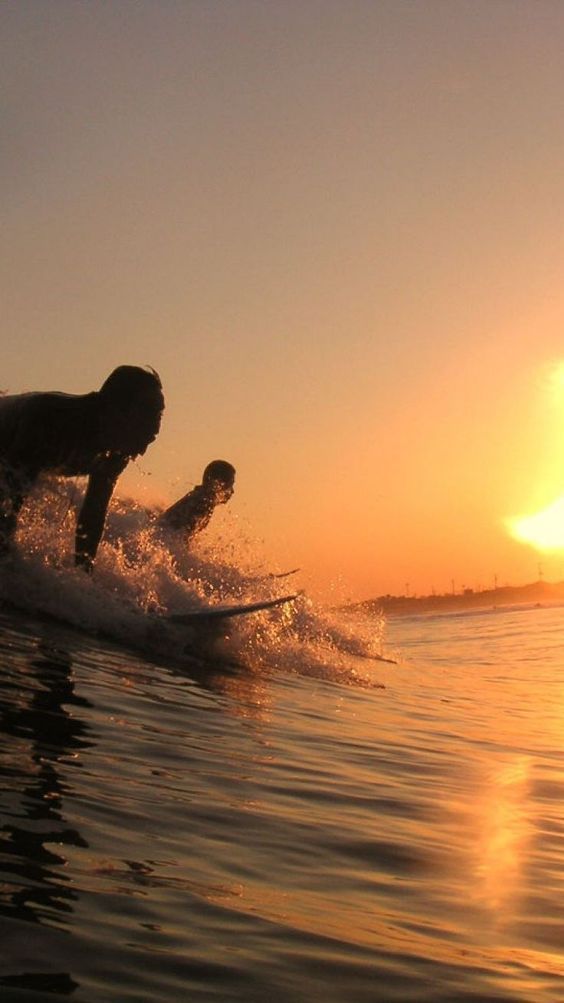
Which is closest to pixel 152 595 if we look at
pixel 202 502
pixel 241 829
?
pixel 202 502

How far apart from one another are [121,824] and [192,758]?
1155 mm

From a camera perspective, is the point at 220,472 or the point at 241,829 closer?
the point at 241,829

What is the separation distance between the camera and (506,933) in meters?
2.71

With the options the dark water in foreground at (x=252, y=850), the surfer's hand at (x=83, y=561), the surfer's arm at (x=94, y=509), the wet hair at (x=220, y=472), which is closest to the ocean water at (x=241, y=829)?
the dark water in foreground at (x=252, y=850)

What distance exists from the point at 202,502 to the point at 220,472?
0.57 meters

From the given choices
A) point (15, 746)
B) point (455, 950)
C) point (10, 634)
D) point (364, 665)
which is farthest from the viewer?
point (364, 665)

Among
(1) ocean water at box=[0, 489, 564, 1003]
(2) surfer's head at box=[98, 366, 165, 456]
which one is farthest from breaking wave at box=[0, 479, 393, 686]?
(2) surfer's head at box=[98, 366, 165, 456]

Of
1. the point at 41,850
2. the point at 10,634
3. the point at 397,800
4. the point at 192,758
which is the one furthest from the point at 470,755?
the point at 41,850

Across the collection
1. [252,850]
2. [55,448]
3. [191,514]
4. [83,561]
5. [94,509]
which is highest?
[191,514]

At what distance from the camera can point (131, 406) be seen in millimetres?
6375

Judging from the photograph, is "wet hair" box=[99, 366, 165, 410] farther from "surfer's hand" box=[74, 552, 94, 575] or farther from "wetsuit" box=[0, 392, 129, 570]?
"surfer's hand" box=[74, 552, 94, 575]

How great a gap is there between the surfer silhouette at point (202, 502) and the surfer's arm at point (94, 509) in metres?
4.00

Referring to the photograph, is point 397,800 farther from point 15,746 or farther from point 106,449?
point 106,449

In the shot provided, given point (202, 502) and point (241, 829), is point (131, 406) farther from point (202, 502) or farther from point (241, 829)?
point (202, 502)
